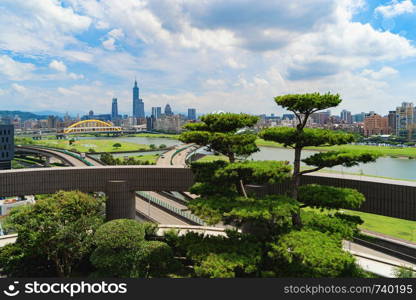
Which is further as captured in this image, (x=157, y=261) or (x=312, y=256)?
(x=157, y=261)

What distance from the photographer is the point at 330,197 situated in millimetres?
7656

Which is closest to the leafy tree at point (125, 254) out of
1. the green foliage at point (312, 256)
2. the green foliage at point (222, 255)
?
the green foliage at point (222, 255)

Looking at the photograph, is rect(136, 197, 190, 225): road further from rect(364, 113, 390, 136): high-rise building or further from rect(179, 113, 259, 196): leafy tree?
rect(364, 113, 390, 136): high-rise building

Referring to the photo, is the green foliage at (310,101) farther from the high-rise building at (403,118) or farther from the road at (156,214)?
the high-rise building at (403,118)

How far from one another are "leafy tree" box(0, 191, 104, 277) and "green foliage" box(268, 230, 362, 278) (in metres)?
6.20

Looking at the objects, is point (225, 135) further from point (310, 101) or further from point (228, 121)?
point (310, 101)

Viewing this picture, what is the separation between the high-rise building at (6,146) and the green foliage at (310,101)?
56807mm

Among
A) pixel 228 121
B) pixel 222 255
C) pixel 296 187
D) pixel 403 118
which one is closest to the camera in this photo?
pixel 222 255

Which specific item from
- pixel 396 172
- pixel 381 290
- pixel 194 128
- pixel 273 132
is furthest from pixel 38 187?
pixel 396 172

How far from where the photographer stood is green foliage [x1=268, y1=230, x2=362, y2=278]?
20.2 ft

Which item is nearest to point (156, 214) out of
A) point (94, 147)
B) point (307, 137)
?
point (307, 137)

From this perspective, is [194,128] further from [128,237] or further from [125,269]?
[125,269]

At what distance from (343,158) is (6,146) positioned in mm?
58215

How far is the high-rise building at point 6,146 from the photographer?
48906 mm
